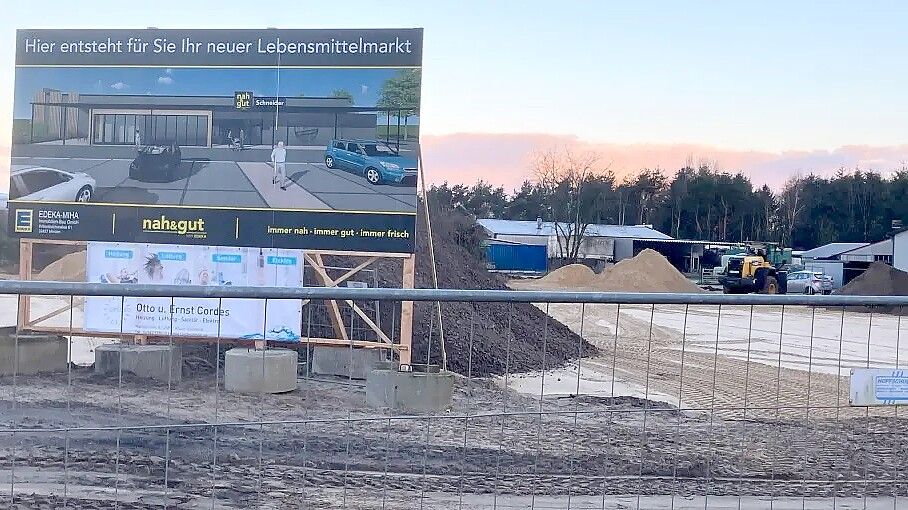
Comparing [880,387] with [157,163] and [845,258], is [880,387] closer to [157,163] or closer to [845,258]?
[157,163]

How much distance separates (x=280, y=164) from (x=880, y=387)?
9.78 m

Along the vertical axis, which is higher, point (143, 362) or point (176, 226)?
point (176, 226)

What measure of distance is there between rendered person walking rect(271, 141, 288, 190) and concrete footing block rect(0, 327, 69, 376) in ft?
17.1

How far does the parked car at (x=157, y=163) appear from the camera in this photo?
556 inches

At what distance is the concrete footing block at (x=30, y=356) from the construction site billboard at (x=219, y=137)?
5.13m

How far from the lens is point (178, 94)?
46.4 feet

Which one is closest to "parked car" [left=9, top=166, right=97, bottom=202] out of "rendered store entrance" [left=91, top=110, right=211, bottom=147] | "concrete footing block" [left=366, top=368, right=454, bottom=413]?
"rendered store entrance" [left=91, top=110, right=211, bottom=147]

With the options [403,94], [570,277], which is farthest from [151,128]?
[570,277]

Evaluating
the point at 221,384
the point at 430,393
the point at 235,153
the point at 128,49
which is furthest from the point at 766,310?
the point at 128,49

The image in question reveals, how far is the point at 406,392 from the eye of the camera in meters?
6.35

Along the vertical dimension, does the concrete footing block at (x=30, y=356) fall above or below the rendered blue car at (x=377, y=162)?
below

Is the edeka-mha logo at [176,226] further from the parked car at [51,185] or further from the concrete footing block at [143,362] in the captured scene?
the concrete footing block at [143,362]

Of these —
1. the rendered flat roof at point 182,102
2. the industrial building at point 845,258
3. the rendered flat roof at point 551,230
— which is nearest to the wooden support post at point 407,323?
the rendered flat roof at point 182,102

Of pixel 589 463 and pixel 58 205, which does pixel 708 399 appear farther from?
pixel 58 205
